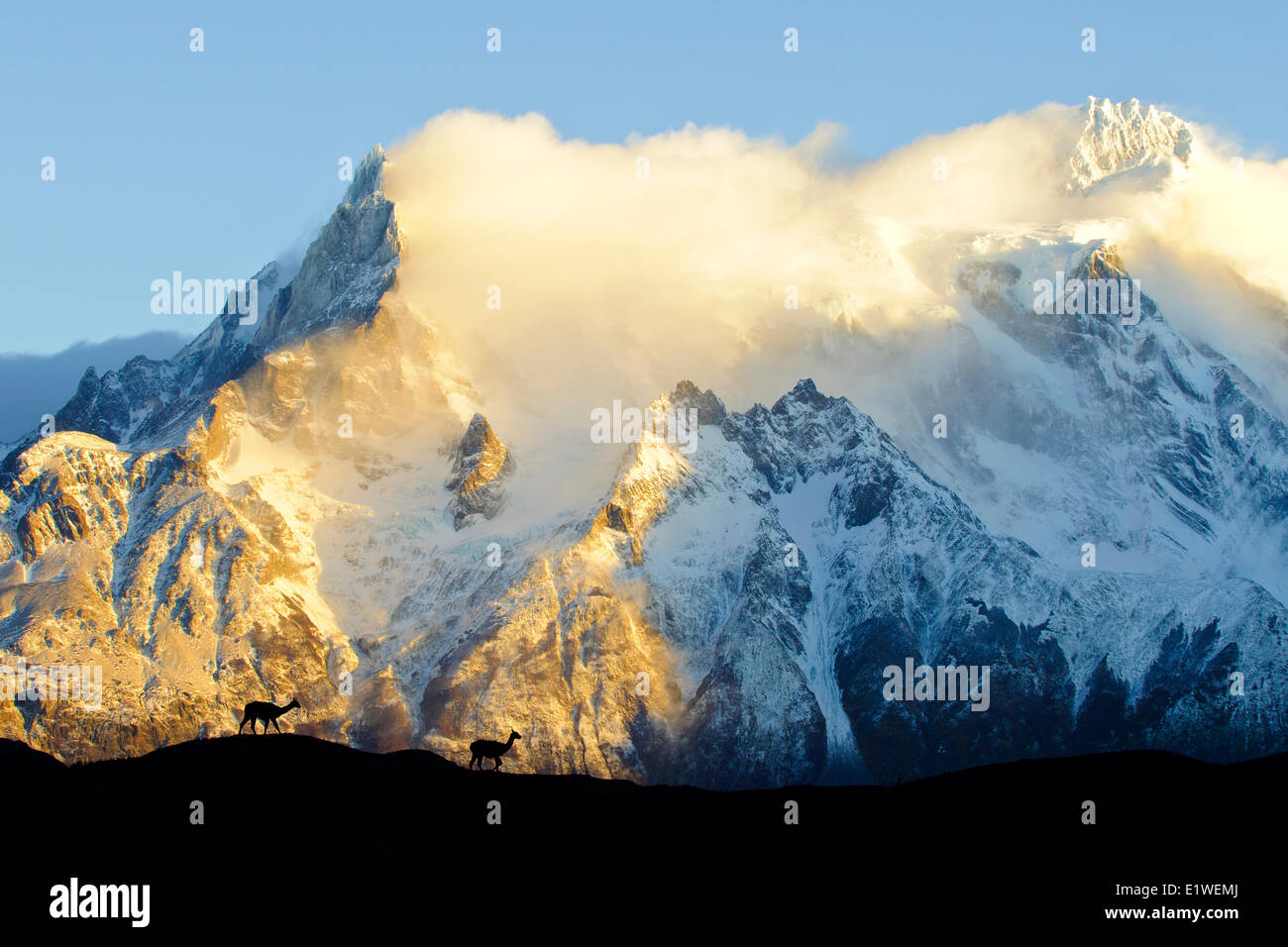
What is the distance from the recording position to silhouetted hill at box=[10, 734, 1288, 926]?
8888cm

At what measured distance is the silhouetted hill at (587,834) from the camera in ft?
292

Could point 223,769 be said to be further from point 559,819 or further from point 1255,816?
point 1255,816

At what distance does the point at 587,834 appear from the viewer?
100625mm

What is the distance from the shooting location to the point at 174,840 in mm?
90375

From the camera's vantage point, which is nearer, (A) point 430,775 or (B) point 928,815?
(B) point 928,815
